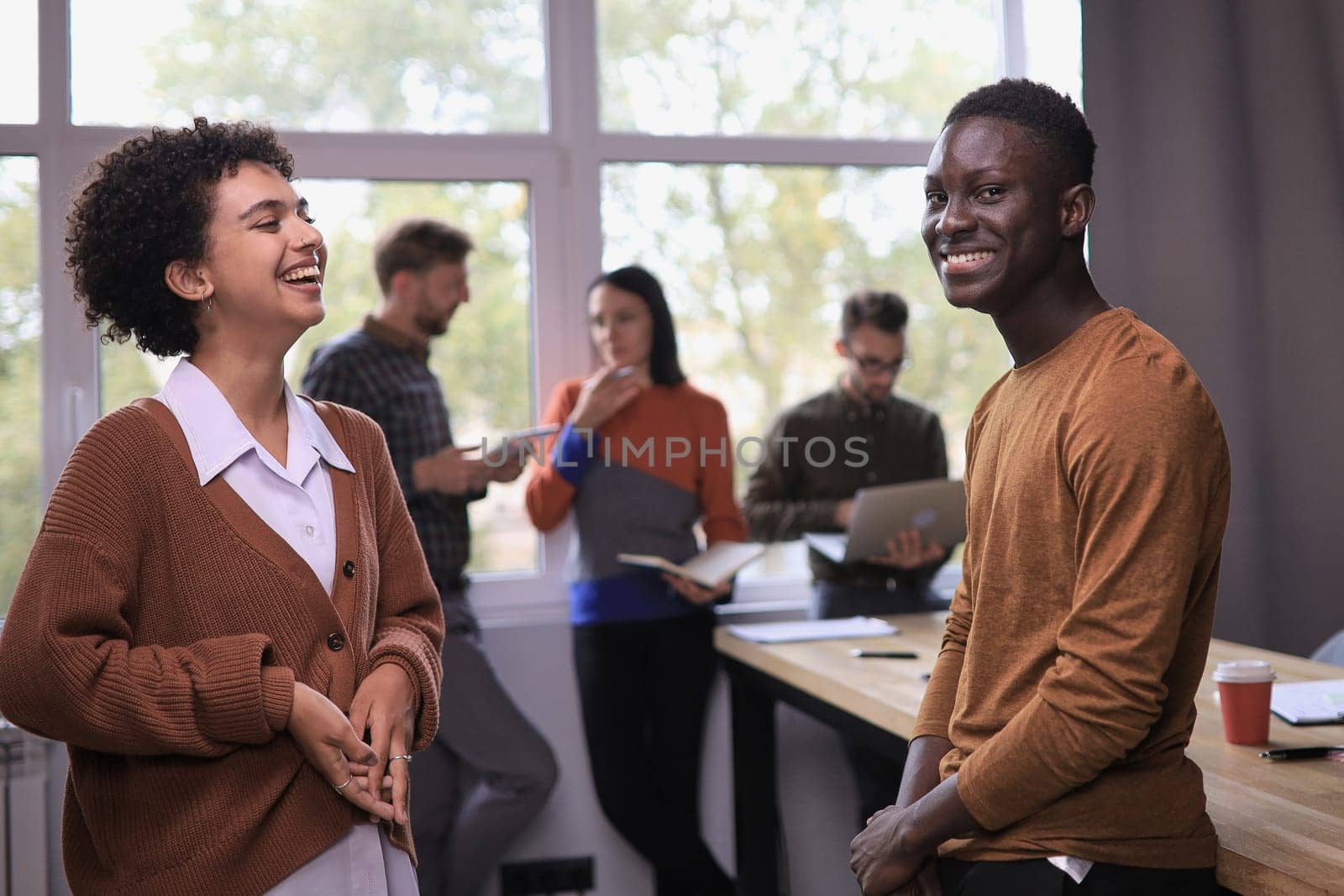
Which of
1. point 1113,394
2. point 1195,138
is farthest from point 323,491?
point 1195,138

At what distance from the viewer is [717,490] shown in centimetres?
309

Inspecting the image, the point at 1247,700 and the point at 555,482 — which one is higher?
the point at 555,482

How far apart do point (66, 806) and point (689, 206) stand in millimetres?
2408

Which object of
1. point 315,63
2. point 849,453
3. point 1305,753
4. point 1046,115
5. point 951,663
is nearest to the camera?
point 1046,115

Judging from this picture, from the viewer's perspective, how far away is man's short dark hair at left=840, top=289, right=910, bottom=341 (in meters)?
3.18

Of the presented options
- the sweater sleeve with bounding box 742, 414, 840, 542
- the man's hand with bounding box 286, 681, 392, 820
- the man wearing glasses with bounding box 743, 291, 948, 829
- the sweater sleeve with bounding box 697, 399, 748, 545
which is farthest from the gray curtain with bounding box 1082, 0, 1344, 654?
the man's hand with bounding box 286, 681, 392, 820

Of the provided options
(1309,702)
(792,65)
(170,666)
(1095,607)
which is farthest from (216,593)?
(792,65)

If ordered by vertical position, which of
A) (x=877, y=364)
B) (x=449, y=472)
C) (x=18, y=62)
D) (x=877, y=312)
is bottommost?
(x=449, y=472)

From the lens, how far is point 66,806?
1.27 metres

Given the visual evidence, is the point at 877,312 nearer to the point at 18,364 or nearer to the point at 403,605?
the point at 403,605

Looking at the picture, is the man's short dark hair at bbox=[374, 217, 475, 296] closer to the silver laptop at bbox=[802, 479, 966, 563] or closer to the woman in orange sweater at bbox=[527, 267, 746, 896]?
the woman in orange sweater at bbox=[527, 267, 746, 896]

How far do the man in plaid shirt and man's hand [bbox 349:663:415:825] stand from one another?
153 cm

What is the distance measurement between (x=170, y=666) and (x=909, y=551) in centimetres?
210

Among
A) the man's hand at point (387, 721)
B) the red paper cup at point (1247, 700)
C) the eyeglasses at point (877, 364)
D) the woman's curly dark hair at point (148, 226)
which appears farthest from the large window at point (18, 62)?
the red paper cup at point (1247, 700)
